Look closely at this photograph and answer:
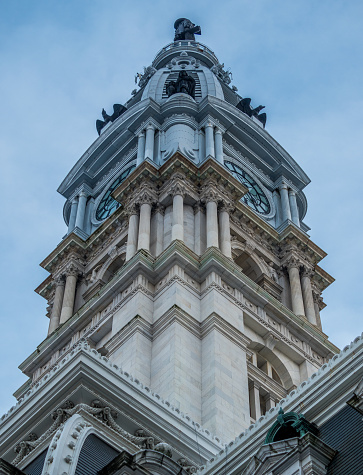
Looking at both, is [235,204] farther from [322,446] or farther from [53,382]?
[322,446]

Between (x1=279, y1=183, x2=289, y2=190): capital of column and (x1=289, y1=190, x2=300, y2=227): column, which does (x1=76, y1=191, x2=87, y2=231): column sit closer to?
(x1=279, y1=183, x2=289, y2=190): capital of column

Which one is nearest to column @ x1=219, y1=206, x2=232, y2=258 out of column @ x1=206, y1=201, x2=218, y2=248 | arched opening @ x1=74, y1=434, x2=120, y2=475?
column @ x1=206, y1=201, x2=218, y2=248

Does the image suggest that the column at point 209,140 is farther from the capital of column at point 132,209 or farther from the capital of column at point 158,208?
the capital of column at point 132,209

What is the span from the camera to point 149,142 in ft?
221

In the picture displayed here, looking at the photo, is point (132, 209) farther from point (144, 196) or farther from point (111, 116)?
point (111, 116)

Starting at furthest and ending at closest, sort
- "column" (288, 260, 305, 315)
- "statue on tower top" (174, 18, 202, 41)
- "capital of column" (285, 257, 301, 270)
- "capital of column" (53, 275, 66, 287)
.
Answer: "statue on tower top" (174, 18, 202, 41) < "capital of column" (53, 275, 66, 287) < "capital of column" (285, 257, 301, 270) < "column" (288, 260, 305, 315)

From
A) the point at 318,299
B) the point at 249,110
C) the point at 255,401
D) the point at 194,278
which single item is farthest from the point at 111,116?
the point at 255,401

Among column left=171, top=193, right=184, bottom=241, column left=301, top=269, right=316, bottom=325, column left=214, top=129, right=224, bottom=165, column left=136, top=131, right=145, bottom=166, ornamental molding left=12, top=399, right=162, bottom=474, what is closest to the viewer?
ornamental molding left=12, top=399, right=162, bottom=474

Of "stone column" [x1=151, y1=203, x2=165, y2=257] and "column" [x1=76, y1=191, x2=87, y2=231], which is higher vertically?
"column" [x1=76, y1=191, x2=87, y2=231]

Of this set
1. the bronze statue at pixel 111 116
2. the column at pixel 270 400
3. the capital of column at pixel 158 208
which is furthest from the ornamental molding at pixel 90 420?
the bronze statue at pixel 111 116

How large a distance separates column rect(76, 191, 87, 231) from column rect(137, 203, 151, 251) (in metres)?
8.80

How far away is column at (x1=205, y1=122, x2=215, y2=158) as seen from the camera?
6538cm

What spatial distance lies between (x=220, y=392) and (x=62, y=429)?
19.1 m

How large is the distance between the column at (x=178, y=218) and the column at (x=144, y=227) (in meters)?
1.40
